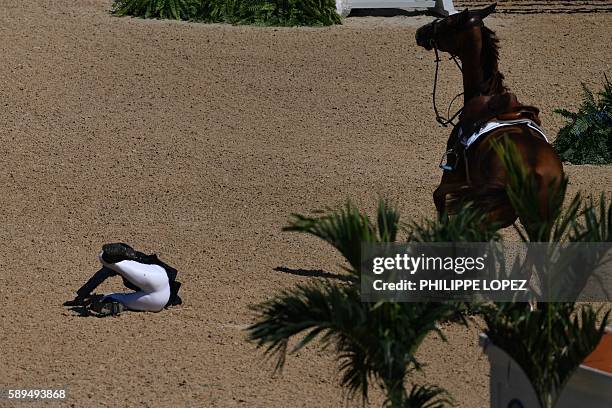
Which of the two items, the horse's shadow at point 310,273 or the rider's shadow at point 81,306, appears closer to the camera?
the rider's shadow at point 81,306

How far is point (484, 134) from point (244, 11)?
8.96m

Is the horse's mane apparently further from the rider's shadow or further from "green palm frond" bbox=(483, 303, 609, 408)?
"green palm frond" bbox=(483, 303, 609, 408)

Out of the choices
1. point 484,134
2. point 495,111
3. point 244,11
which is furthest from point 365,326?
point 244,11

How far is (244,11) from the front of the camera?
16328 millimetres

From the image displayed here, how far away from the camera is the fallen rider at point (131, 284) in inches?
319

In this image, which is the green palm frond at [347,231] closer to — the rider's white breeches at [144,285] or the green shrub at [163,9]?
the rider's white breeches at [144,285]

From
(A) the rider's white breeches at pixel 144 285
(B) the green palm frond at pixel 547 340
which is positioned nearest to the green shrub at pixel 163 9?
(A) the rider's white breeches at pixel 144 285

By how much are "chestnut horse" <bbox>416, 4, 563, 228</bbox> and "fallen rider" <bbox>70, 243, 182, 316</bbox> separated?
2110 millimetres

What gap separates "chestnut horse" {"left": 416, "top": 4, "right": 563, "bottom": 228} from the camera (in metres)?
7.16

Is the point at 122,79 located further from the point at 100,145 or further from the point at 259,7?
the point at 259,7

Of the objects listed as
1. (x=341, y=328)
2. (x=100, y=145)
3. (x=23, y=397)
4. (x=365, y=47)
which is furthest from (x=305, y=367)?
(x=365, y=47)

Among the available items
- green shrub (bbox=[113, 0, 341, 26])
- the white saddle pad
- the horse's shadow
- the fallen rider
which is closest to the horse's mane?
the white saddle pad

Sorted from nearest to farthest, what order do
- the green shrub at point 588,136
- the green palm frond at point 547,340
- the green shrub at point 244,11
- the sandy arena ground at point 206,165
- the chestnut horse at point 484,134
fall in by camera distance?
the green palm frond at point 547,340 < the chestnut horse at point 484,134 < the sandy arena ground at point 206,165 < the green shrub at point 588,136 < the green shrub at point 244,11

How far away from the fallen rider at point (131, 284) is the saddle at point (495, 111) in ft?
8.03
